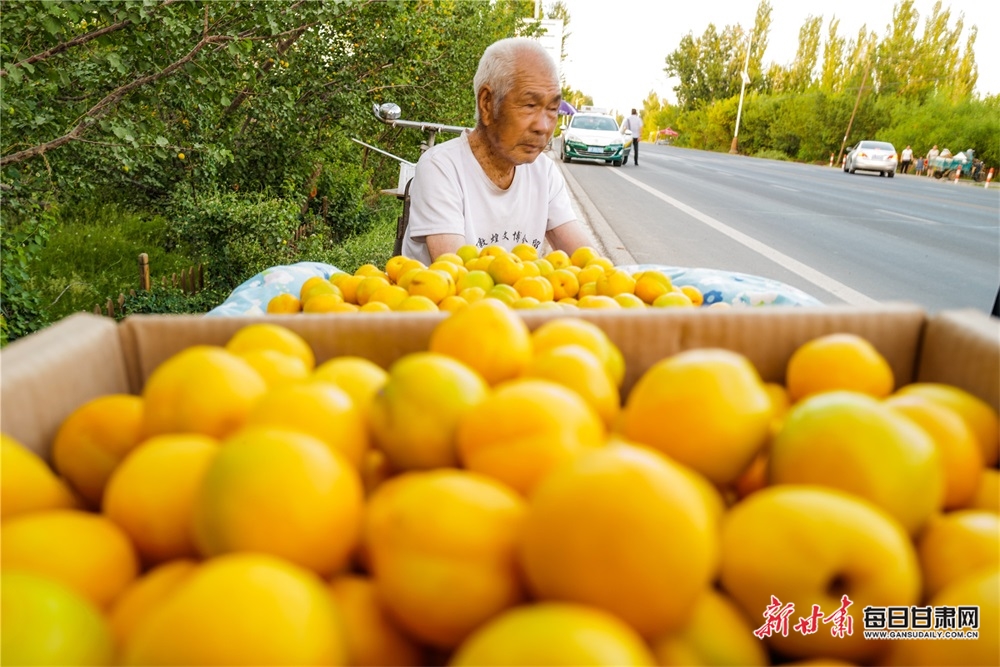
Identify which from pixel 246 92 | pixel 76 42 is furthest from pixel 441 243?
pixel 246 92

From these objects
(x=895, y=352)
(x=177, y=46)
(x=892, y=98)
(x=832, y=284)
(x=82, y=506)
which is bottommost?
(x=832, y=284)

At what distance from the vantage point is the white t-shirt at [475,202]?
11.8 feet

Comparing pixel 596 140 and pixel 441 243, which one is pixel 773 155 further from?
pixel 441 243

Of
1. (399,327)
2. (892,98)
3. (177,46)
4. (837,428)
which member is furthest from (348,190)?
(892,98)

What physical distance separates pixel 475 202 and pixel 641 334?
2665 millimetres

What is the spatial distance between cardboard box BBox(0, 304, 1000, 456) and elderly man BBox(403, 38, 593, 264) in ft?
7.24

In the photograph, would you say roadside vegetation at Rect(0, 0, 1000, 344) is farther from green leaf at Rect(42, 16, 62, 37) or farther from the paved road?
the paved road

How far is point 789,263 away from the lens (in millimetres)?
8352

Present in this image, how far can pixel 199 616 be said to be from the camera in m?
0.63

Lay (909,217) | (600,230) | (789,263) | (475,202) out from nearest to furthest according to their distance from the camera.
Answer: (475,202) → (789,263) → (600,230) → (909,217)

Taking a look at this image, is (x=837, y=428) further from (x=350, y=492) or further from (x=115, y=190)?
(x=115, y=190)

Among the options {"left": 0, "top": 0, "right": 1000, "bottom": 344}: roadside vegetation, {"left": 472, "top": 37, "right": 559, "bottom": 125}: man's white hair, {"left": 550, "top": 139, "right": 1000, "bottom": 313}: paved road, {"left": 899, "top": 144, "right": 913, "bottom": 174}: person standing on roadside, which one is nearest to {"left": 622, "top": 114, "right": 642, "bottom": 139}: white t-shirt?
{"left": 550, "top": 139, "right": 1000, "bottom": 313}: paved road

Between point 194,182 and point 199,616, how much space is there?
642 cm

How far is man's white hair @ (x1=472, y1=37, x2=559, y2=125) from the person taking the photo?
361cm
